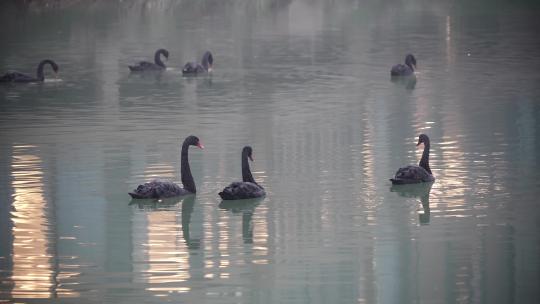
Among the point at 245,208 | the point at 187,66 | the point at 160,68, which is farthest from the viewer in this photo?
the point at 160,68

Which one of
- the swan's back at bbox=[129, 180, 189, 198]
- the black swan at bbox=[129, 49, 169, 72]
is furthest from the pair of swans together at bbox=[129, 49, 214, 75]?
the swan's back at bbox=[129, 180, 189, 198]

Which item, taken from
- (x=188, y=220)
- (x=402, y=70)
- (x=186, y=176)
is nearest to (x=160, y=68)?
(x=402, y=70)

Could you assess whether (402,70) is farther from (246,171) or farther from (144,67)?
(246,171)

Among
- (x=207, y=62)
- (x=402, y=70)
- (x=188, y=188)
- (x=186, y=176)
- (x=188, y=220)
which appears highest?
(x=207, y=62)

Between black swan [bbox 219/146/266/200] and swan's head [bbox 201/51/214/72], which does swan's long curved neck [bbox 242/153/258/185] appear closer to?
black swan [bbox 219/146/266/200]

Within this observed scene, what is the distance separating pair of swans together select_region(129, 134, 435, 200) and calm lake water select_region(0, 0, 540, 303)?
14cm

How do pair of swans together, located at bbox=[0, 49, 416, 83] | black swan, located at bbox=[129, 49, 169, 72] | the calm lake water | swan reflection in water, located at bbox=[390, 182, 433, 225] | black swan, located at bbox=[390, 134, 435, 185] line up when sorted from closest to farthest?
the calm lake water, swan reflection in water, located at bbox=[390, 182, 433, 225], black swan, located at bbox=[390, 134, 435, 185], pair of swans together, located at bbox=[0, 49, 416, 83], black swan, located at bbox=[129, 49, 169, 72]

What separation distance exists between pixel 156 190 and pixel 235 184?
92cm

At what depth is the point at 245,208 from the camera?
1611 cm

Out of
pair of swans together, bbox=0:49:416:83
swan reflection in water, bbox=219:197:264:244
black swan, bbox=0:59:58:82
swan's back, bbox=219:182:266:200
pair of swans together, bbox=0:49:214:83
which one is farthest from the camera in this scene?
pair of swans together, bbox=0:49:214:83

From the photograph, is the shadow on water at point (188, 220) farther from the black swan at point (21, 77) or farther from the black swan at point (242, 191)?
the black swan at point (21, 77)

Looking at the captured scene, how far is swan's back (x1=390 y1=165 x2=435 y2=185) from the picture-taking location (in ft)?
56.1

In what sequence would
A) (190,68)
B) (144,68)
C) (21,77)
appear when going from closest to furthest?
(21,77)
(190,68)
(144,68)

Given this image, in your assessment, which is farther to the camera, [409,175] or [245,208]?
[409,175]
